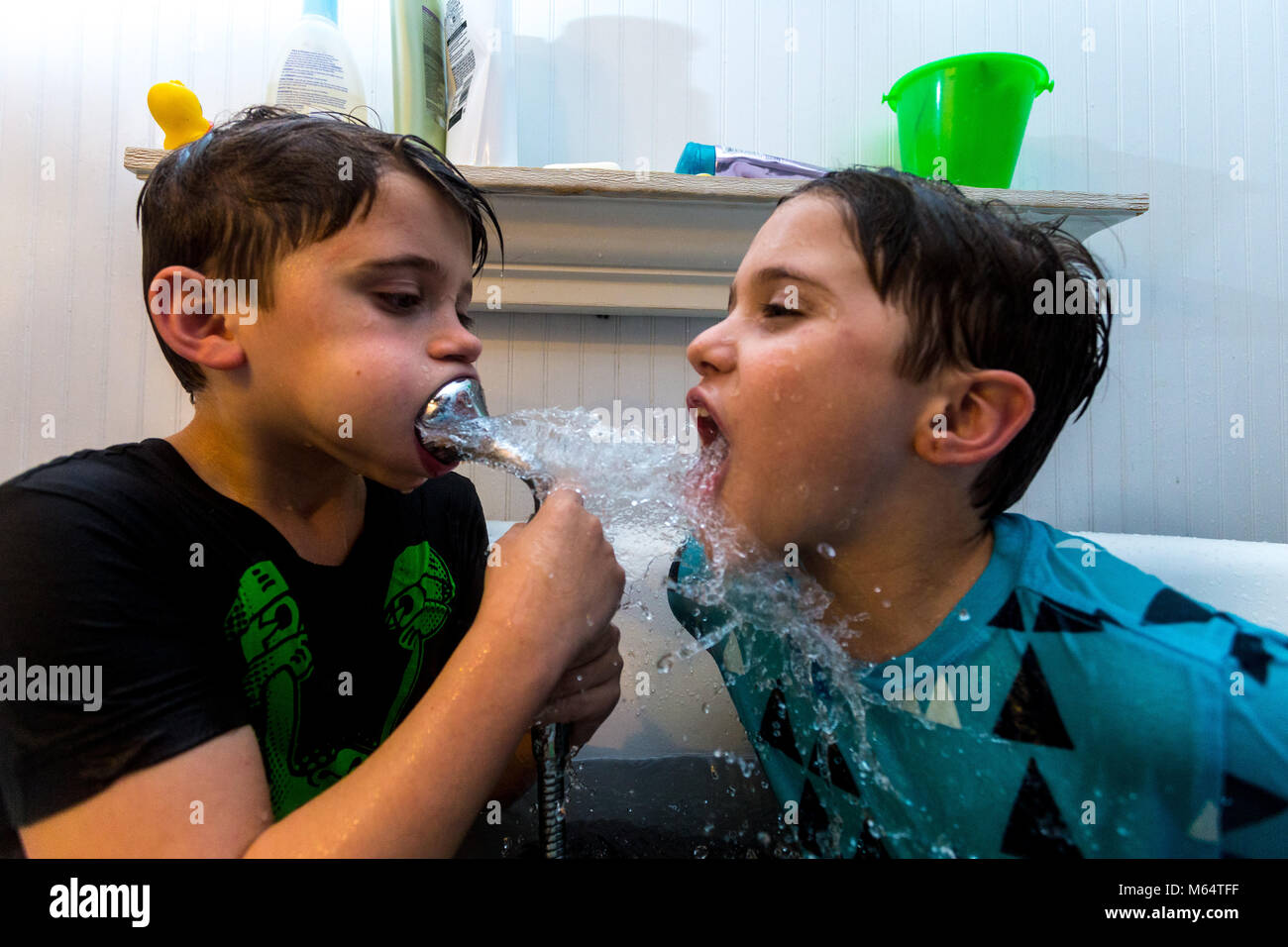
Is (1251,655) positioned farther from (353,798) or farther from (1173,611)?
(353,798)

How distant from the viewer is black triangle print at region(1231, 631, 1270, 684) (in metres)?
0.62

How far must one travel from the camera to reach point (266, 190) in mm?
734

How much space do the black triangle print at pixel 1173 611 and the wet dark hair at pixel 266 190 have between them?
2.58 ft

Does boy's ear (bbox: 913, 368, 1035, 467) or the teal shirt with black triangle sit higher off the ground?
boy's ear (bbox: 913, 368, 1035, 467)

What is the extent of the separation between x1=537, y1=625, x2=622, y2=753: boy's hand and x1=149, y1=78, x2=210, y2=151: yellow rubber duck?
81cm

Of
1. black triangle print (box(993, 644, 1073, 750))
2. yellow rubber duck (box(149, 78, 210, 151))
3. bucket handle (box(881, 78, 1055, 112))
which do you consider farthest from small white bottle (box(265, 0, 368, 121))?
black triangle print (box(993, 644, 1073, 750))

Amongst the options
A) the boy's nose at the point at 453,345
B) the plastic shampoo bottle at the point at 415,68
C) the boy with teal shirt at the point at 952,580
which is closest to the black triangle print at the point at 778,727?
the boy with teal shirt at the point at 952,580

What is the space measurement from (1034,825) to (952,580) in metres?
0.23

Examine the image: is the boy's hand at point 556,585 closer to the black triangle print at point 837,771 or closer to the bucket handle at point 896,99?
the black triangle print at point 837,771

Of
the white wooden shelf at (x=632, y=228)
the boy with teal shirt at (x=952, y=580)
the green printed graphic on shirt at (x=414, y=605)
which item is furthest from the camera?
the white wooden shelf at (x=632, y=228)

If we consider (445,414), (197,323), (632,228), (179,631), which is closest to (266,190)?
(197,323)

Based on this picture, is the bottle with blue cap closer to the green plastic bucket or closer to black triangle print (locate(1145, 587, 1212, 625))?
the green plastic bucket

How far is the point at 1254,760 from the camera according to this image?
0.60m

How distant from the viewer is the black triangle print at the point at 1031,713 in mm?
674
